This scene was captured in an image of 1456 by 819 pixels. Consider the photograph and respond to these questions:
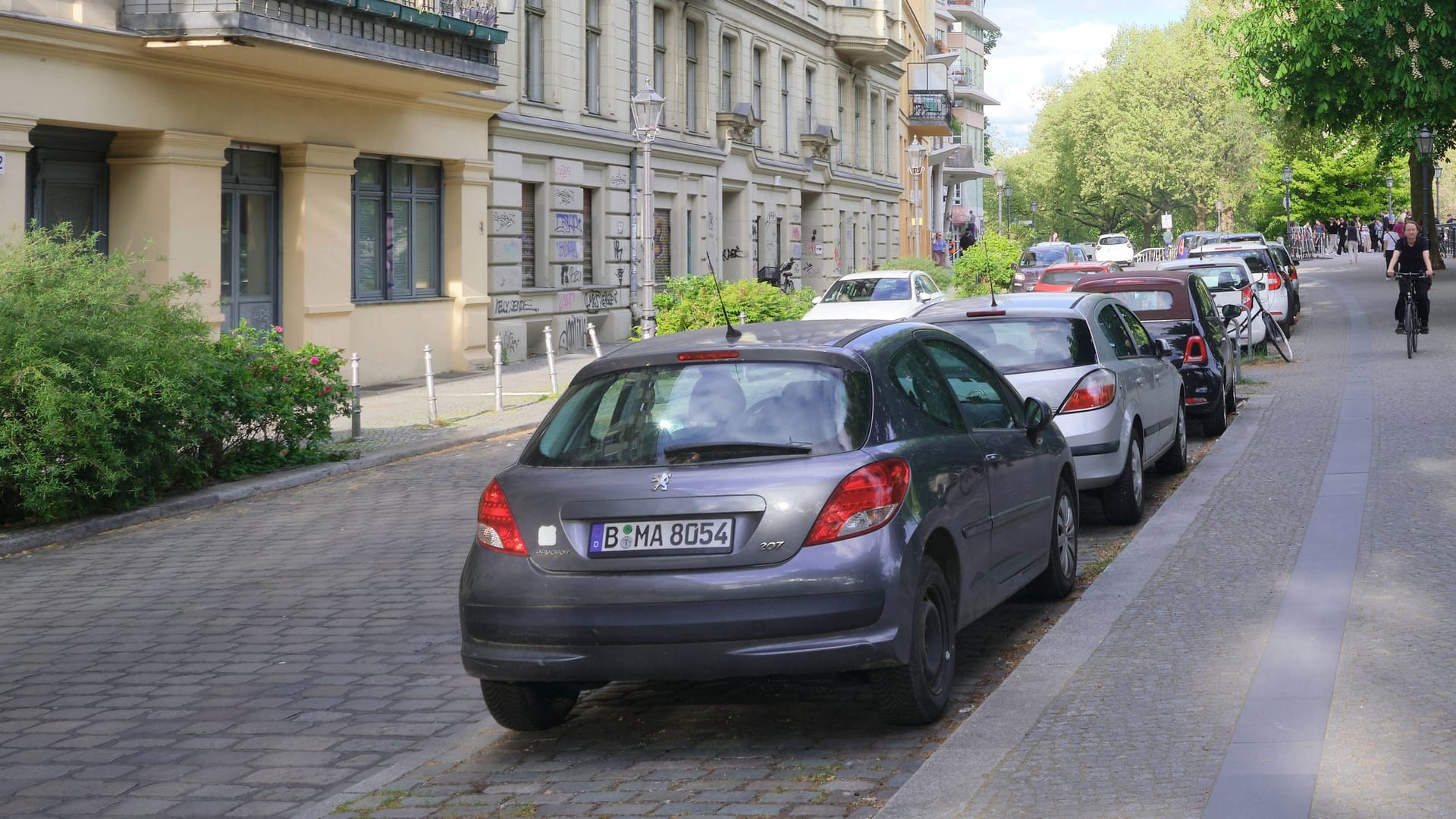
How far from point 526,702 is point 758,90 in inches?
1407

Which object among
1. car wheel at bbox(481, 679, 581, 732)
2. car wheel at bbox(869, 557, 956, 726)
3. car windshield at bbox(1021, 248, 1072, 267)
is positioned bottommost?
car wheel at bbox(481, 679, 581, 732)

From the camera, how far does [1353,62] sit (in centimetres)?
2873

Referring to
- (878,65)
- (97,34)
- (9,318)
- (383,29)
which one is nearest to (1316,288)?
(878,65)

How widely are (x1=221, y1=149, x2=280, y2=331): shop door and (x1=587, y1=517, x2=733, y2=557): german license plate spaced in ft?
53.2

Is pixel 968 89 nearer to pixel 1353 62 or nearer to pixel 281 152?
pixel 1353 62

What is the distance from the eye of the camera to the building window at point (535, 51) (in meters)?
28.3

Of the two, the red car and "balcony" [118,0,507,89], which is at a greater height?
"balcony" [118,0,507,89]

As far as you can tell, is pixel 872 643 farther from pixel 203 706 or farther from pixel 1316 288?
pixel 1316 288

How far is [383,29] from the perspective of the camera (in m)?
21.5

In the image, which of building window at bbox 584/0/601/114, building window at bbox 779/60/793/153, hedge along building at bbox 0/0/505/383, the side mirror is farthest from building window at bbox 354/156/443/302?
building window at bbox 779/60/793/153

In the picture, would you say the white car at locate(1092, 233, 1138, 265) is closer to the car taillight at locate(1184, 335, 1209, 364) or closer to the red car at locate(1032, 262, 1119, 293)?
the red car at locate(1032, 262, 1119, 293)

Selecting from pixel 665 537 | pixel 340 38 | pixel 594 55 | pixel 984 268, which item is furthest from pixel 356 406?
pixel 984 268

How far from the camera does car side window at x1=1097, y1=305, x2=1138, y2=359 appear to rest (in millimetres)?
11484

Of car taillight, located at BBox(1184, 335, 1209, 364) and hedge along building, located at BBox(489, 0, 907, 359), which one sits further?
hedge along building, located at BBox(489, 0, 907, 359)
